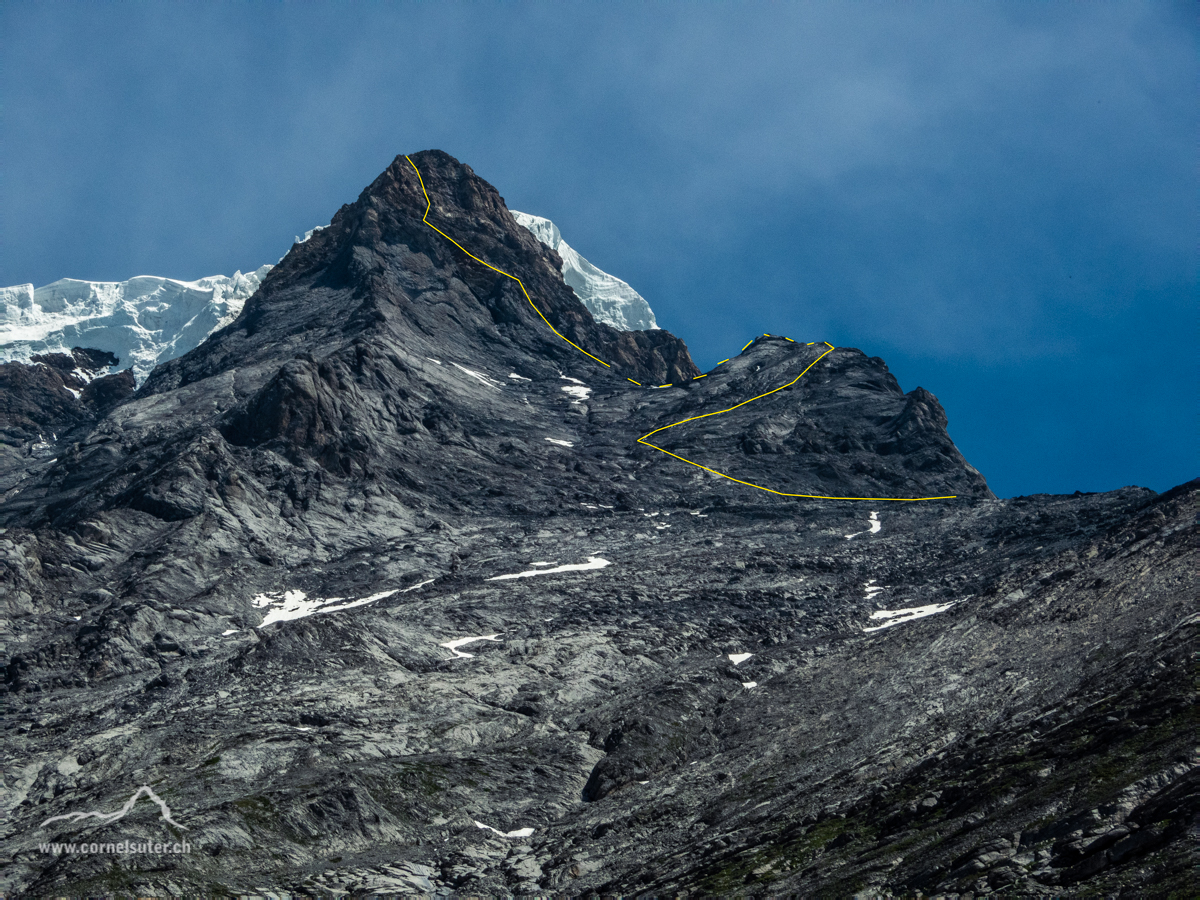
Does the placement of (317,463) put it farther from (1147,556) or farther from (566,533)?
(1147,556)

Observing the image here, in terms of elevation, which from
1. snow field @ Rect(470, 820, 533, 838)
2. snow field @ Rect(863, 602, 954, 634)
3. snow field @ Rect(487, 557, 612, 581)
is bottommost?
snow field @ Rect(470, 820, 533, 838)

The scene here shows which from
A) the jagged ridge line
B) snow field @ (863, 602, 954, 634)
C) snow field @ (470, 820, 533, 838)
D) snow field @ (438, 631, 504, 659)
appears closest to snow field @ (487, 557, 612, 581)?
snow field @ (438, 631, 504, 659)

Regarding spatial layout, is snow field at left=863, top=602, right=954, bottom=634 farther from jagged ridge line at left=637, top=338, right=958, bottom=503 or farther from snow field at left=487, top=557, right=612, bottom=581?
jagged ridge line at left=637, top=338, right=958, bottom=503

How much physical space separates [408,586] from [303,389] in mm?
43881

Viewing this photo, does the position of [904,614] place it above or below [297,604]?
below

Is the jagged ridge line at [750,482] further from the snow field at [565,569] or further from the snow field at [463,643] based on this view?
the snow field at [463,643]

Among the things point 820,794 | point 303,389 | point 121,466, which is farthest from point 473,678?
point 121,466

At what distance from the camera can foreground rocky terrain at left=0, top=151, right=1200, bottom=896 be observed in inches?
1754

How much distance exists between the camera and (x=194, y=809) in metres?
55.9

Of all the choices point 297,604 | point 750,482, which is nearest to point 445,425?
point 750,482

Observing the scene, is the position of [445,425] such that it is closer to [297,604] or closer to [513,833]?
[297,604]

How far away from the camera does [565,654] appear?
277 feet

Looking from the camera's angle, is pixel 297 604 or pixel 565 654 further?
pixel 297 604

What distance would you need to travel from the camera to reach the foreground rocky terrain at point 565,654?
4456 centimetres
